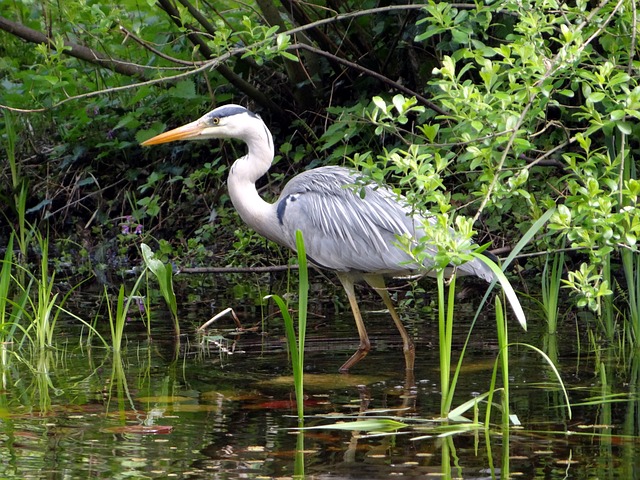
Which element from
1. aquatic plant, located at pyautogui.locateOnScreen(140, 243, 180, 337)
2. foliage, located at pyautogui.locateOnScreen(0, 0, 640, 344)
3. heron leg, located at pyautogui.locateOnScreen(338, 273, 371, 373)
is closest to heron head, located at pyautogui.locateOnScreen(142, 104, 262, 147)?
foliage, located at pyautogui.locateOnScreen(0, 0, 640, 344)

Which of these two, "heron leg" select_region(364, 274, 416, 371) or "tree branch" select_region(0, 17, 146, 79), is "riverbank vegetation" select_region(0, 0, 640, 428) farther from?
"heron leg" select_region(364, 274, 416, 371)

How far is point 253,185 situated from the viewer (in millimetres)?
7008

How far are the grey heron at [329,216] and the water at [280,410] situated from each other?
18.6 inches

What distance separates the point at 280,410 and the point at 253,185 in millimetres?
2777

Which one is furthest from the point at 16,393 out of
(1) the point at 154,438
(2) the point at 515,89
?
(2) the point at 515,89

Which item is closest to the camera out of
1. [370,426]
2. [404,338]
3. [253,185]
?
[370,426]

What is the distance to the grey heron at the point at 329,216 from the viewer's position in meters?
6.39

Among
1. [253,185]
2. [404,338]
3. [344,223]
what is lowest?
[404,338]

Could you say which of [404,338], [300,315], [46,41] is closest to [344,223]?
[404,338]

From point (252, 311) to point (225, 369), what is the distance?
2.01 metres

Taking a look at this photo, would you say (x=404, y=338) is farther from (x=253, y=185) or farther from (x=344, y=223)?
(x=253, y=185)

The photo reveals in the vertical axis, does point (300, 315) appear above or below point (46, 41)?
below

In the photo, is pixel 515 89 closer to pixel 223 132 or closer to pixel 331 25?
pixel 223 132

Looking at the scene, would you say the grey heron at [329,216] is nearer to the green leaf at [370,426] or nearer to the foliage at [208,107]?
the foliage at [208,107]
